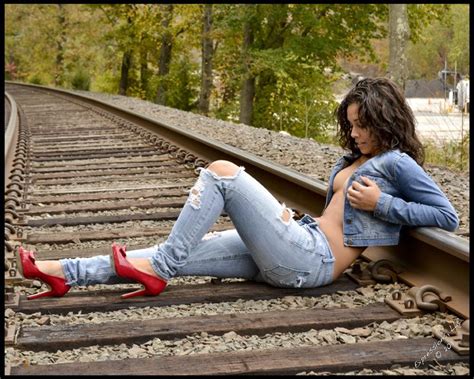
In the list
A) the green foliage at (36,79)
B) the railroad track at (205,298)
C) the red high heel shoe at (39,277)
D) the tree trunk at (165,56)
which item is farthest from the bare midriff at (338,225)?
the green foliage at (36,79)

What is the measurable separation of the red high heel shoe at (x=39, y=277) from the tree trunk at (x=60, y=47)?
3644 cm

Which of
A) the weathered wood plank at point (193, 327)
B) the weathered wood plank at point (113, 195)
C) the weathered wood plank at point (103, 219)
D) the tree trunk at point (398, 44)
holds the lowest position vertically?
the weathered wood plank at point (103, 219)

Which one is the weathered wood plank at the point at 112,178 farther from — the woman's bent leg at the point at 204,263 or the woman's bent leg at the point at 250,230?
the woman's bent leg at the point at 250,230

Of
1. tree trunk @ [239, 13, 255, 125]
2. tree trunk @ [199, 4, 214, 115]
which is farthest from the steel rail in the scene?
tree trunk @ [239, 13, 255, 125]

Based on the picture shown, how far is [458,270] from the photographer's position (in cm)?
322

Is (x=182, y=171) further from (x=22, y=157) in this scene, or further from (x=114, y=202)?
(x=22, y=157)

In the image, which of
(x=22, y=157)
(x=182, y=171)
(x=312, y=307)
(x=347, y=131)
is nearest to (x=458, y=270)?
(x=312, y=307)

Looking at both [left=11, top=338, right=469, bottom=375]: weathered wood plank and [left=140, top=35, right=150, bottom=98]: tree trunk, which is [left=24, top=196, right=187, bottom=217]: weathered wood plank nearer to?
[left=11, top=338, right=469, bottom=375]: weathered wood plank

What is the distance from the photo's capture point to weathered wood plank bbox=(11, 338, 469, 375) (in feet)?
8.22

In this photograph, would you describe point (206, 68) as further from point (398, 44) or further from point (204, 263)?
point (204, 263)

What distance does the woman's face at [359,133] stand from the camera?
11.5 feet

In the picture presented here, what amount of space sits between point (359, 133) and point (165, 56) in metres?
27.8

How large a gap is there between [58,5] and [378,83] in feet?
126

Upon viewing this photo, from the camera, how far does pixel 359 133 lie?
353 centimetres
